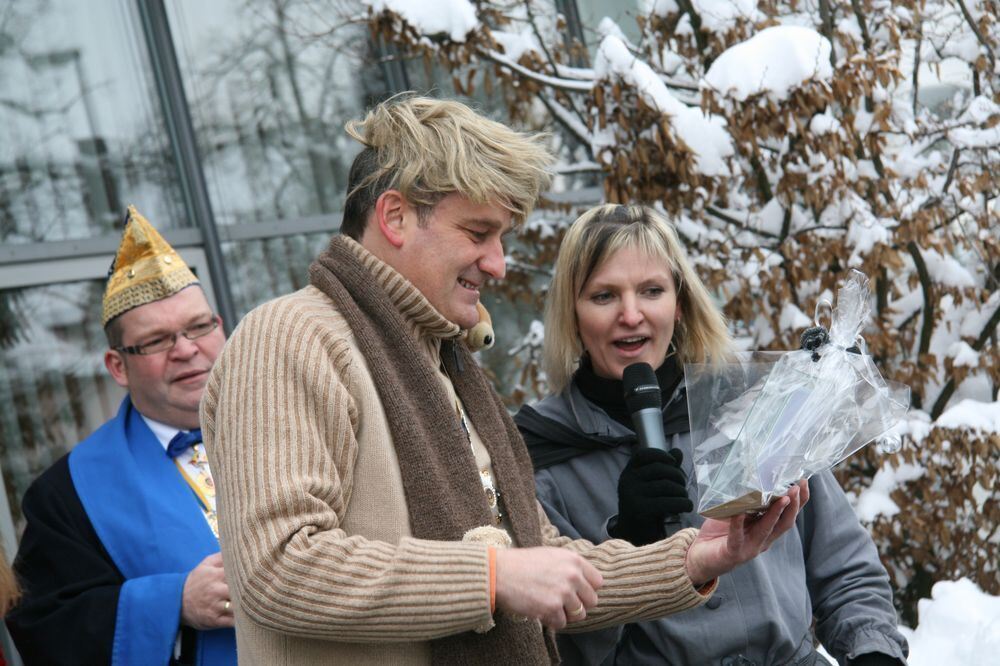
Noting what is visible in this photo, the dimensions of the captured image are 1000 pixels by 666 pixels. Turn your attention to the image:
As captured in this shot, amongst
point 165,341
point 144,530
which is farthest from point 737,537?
point 165,341

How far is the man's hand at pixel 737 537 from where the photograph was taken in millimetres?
2473

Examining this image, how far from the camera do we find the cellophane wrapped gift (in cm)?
236

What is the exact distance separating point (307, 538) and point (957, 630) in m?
2.80

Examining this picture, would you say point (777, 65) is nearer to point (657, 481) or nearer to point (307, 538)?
point (657, 481)

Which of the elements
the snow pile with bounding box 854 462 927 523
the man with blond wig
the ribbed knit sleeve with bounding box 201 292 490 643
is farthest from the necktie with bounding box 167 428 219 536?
the snow pile with bounding box 854 462 927 523

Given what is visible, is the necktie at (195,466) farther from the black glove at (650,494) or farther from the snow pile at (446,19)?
the snow pile at (446,19)

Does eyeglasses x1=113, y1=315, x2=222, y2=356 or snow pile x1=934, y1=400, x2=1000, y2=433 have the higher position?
eyeglasses x1=113, y1=315, x2=222, y2=356

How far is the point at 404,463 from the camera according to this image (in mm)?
2332

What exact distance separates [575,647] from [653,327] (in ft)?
2.76

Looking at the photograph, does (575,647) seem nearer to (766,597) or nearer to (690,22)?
(766,597)

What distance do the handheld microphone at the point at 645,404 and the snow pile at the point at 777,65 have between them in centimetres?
226

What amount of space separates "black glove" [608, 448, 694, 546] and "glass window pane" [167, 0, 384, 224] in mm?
3927

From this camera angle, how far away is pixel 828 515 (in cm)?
320

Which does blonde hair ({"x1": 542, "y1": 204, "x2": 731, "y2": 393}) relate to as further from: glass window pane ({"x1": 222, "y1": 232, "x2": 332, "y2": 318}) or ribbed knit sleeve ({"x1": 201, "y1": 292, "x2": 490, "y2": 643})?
glass window pane ({"x1": 222, "y1": 232, "x2": 332, "y2": 318})
